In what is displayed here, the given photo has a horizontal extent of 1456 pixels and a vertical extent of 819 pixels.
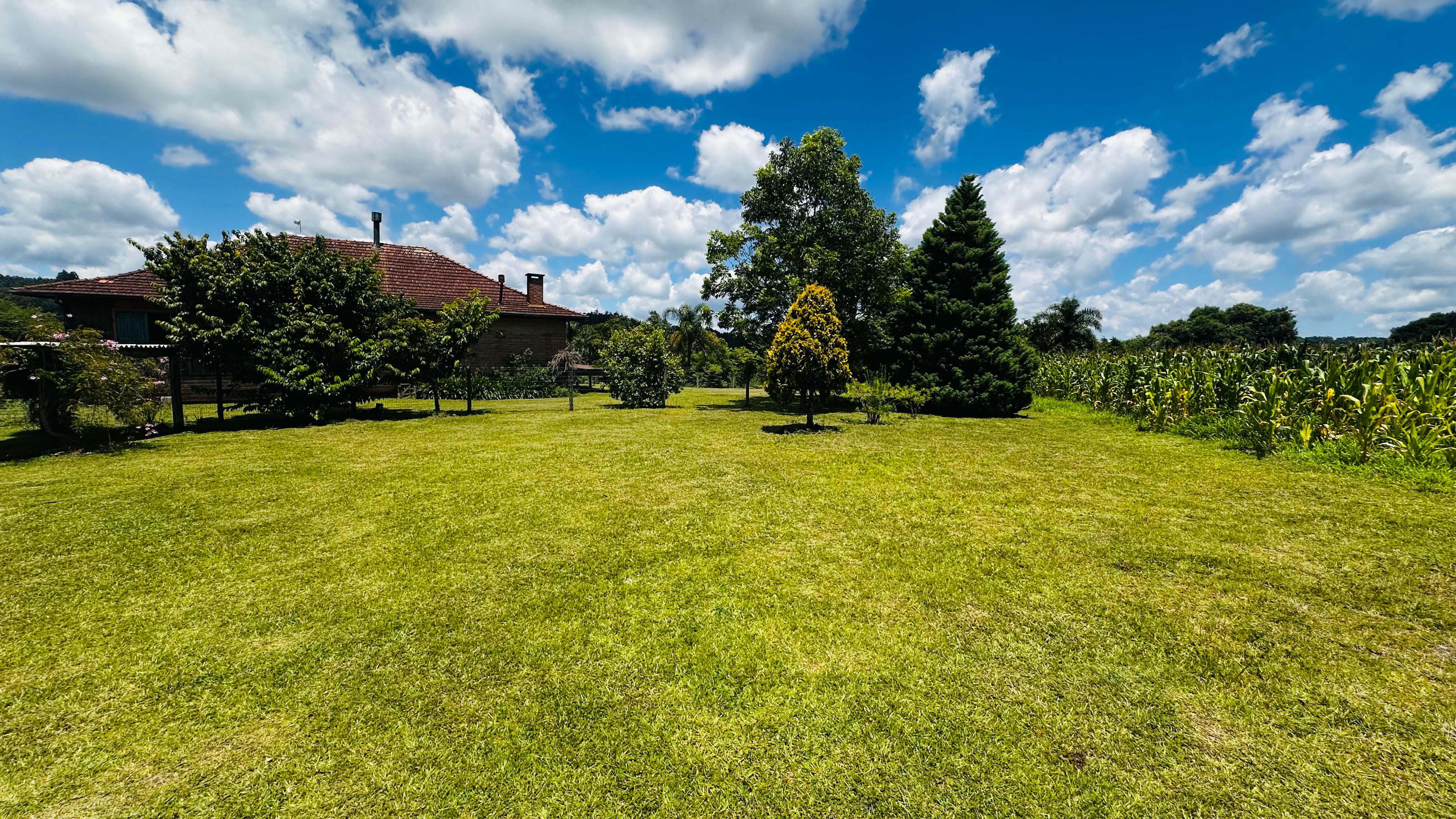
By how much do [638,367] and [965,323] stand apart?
10.5 meters

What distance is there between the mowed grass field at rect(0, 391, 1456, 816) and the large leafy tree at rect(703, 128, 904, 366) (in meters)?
12.3

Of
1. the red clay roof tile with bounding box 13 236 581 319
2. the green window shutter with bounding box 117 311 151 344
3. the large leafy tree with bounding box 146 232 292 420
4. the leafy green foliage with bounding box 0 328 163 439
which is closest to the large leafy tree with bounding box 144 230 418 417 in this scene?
the large leafy tree with bounding box 146 232 292 420

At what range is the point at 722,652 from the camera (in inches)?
129

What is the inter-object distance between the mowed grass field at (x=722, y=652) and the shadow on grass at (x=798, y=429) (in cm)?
499

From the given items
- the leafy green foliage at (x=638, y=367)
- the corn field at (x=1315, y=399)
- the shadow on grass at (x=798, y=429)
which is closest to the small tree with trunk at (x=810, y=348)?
the shadow on grass at (x=798, y=429)

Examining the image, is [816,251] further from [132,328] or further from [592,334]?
[592,334]

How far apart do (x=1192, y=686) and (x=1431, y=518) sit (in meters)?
5.23

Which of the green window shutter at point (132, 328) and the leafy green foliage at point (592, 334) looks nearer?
the green window shutter at point (132, 328)

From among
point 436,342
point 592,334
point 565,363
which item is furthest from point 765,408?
point 592,334

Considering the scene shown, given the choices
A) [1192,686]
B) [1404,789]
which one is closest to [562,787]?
[1192,686]

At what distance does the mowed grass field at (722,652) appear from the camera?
2.32 m

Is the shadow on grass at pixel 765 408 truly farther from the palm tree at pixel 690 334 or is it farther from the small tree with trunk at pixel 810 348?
the palm tree at pixel 690 334

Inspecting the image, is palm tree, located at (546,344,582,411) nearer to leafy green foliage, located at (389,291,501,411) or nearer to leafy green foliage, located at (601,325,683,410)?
leafy green foliage, located at (601,325,683,410)

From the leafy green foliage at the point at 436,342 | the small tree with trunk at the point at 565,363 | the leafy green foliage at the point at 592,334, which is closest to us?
the leafy green foliage at the point at 436,342
